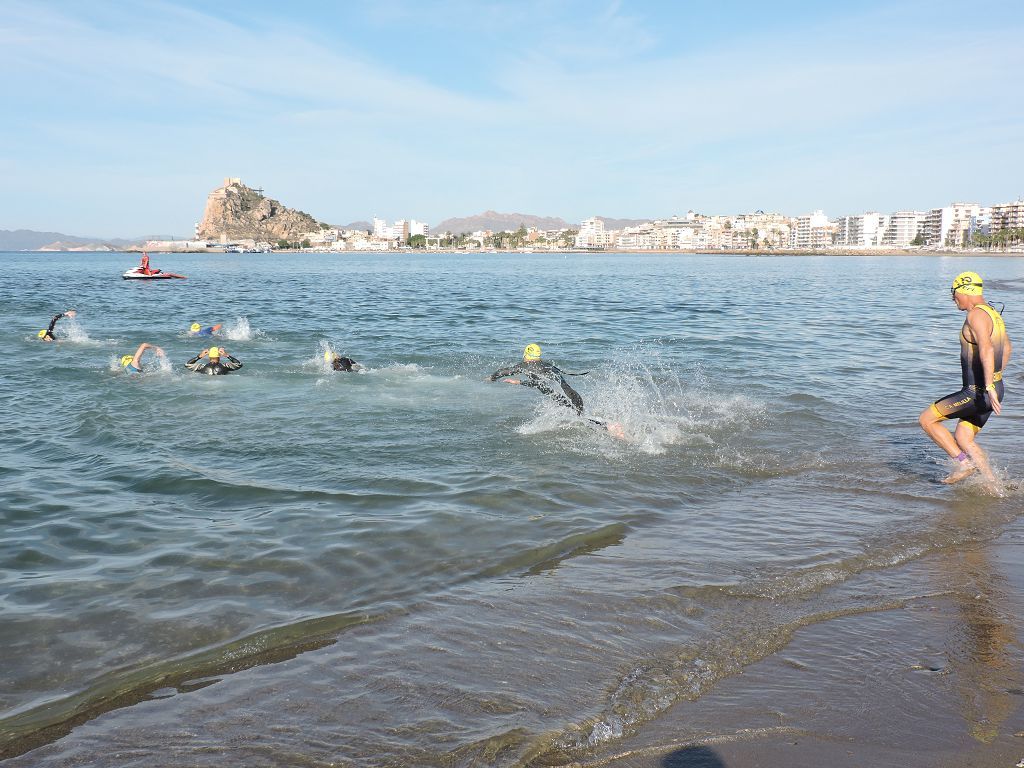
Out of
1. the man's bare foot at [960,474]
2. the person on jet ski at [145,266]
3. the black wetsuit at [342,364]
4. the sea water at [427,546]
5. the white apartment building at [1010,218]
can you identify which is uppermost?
the white apartment building at [1010,218]

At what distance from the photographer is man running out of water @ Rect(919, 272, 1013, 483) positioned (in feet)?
25.7

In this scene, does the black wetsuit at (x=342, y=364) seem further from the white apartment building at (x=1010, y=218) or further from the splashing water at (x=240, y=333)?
the white apartment building at (x=1010, y=218)

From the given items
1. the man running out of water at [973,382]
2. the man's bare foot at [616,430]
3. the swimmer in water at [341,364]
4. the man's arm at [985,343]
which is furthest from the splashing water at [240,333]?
the man's arm at [985,343]

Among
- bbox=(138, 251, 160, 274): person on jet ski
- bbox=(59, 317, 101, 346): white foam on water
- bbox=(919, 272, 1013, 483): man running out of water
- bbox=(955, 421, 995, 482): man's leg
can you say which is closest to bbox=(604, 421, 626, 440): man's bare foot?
bbox=(919, 272, 1013, 483): man running out of water

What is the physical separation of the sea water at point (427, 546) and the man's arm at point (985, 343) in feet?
4.10

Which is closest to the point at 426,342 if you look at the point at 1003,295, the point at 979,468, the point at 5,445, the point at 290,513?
the point at 5,445

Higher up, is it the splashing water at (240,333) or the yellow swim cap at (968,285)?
the yellow swim cap at (968,285)

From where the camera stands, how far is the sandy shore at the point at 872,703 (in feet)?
12.2

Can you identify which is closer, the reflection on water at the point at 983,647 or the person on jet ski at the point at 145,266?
the reflection on water at the point at 983,647

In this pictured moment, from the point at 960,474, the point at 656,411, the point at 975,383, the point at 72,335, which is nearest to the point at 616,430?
the point at 656,411

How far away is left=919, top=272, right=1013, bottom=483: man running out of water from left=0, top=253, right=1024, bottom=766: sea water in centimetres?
46

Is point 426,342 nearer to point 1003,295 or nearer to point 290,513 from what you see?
point 290,513

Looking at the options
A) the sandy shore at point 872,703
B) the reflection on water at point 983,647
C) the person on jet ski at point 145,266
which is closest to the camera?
the sandy shore at point 872,703

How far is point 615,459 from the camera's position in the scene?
9.98 m
